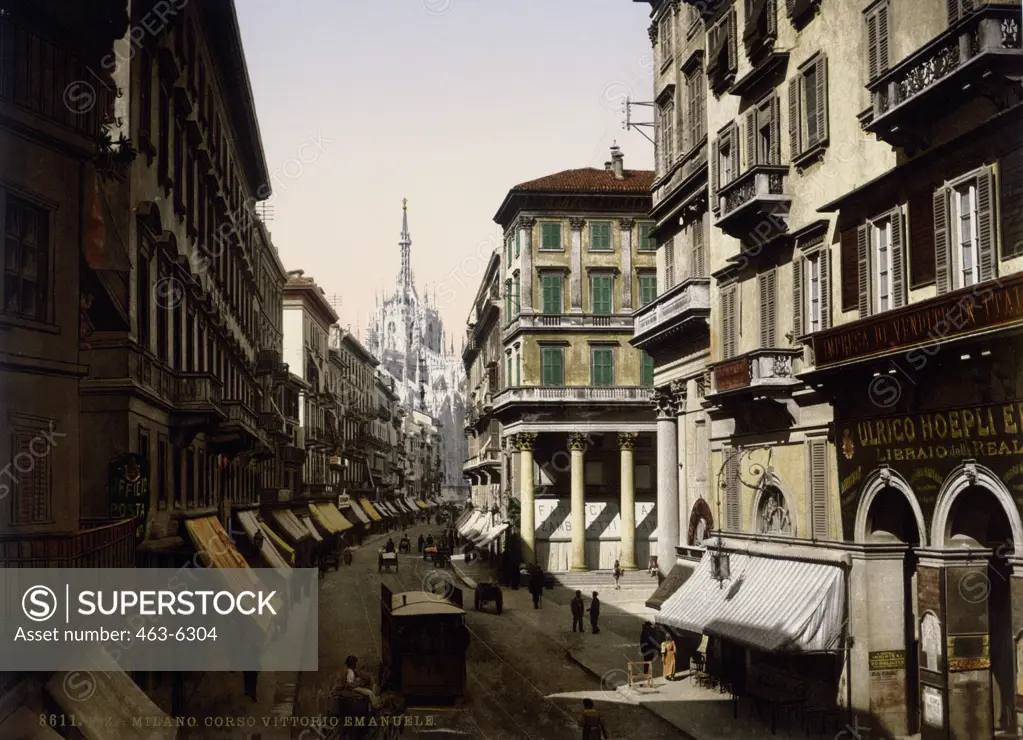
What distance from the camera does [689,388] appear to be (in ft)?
112

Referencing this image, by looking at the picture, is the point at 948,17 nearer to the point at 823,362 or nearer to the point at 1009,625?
the point at 823,362

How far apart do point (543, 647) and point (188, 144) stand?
17.9m

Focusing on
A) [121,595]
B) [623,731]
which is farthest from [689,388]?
[121,595]

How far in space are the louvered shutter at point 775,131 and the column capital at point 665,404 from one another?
11.4 metres

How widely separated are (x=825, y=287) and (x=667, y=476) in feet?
47.5

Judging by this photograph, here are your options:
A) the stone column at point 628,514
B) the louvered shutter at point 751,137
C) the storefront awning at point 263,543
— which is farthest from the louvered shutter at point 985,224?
the stone column at point 628,514

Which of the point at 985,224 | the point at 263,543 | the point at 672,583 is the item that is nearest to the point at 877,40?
the point at 985,224

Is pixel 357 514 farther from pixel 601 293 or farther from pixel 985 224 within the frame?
pixel 985 224

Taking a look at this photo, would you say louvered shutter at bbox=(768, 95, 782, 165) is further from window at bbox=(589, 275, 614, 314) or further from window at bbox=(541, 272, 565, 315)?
window at bbox=(541, 272, 565, 315)

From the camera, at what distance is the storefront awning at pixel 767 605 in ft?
72.0

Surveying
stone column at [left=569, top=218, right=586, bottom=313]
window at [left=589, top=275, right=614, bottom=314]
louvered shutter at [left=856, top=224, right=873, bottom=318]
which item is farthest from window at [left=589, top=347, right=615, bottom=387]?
louvered shutter at [left=856, top=224, right=873, bottom=318]

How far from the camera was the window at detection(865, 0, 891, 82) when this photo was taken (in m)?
20.5

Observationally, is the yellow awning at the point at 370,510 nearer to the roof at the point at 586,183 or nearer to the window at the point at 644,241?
the roof at the point at 586,183

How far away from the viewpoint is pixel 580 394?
61969 mm
